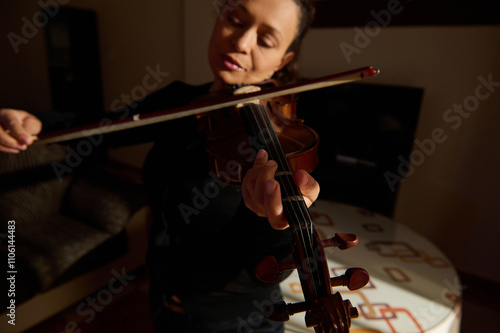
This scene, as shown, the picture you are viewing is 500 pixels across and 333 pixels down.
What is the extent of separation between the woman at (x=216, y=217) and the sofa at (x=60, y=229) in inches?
35.6

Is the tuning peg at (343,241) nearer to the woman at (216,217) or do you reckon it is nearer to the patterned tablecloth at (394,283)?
the woman at (216,217)

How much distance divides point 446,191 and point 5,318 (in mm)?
2397

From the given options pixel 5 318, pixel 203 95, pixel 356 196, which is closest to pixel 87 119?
pixel 203 95

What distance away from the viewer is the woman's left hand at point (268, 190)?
1.19 ft

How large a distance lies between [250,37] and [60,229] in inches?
55.9

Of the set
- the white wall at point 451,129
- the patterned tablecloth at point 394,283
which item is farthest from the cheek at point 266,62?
the white wall at point 451,129

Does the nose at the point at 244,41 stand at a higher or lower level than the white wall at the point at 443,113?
higher

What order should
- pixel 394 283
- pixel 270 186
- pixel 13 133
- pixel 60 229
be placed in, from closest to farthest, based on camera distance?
pixel 270 186 → pixel 13 133 → pixel 394 283 → pixel 60 229

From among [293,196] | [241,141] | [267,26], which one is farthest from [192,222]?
[267,26]

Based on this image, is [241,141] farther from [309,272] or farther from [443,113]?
[443,113]

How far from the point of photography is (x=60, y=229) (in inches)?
59.3

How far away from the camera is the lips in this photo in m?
0.61

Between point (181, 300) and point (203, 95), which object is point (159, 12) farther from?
point (181, 300)

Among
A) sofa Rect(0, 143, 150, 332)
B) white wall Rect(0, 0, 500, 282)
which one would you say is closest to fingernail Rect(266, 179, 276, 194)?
sofa Rect(0, 143, 150, 332)
